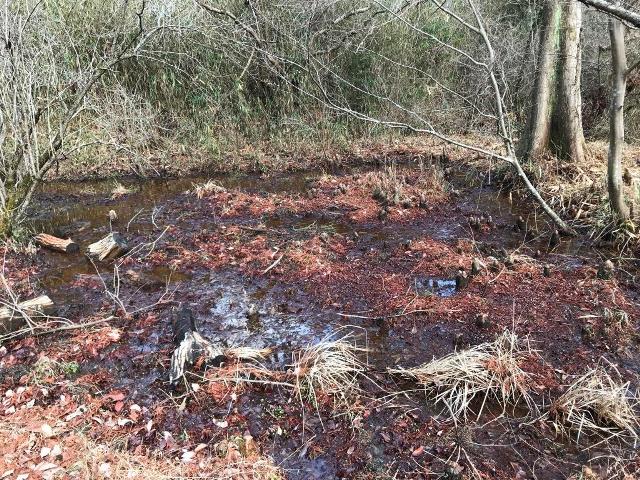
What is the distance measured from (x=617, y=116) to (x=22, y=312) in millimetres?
5605

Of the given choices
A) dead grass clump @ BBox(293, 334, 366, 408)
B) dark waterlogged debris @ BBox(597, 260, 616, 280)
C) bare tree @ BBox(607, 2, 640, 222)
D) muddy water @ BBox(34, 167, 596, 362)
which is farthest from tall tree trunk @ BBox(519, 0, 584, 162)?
dead grass clump @ BBox(293, 334, 366, 408)

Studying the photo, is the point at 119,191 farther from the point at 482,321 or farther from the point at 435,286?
the point at 482,321

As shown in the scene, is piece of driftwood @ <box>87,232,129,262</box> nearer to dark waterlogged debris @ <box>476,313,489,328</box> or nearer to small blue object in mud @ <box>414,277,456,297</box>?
small blue object in mud @ <box>414,277,456,297</box>

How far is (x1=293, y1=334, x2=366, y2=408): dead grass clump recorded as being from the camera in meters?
3.18

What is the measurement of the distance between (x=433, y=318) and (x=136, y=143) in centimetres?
722

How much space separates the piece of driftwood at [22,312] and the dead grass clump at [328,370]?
7.41ft

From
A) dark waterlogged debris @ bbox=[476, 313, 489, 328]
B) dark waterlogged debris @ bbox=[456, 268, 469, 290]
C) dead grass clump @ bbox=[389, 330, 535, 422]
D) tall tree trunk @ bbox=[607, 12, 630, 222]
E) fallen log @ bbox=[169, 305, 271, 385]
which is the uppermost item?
tall tree trunk @ bbox=[607, 12, 630, 222]

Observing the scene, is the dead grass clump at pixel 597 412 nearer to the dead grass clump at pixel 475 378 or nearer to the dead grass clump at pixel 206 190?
the dead grass clump at pixel 475 378

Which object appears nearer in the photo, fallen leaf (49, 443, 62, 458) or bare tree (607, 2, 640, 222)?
fallen leaf (49, 443, 62, 458)

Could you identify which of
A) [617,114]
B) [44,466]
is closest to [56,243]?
[44,466]

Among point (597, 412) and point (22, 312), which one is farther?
point (22, 312)

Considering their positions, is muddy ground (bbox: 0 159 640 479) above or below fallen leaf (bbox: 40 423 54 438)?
above

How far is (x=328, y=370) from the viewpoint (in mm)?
3281

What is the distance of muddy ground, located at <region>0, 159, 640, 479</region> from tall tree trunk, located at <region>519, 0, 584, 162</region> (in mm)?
1285
